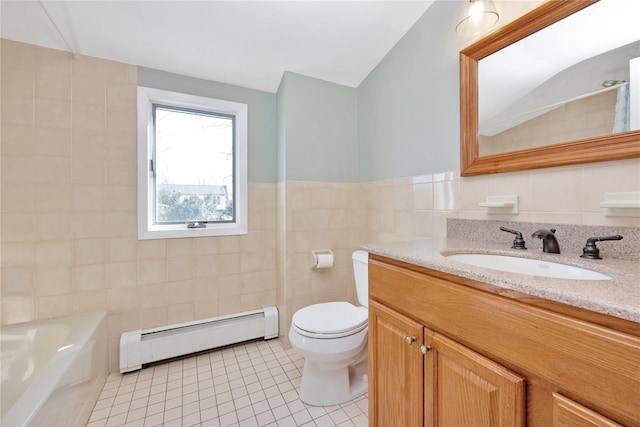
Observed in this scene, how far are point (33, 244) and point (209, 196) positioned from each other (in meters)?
1.00

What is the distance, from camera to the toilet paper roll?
191cm

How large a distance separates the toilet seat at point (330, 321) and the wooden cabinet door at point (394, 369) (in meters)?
0.31

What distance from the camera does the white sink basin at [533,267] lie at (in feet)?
2.47

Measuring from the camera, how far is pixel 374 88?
194 cm

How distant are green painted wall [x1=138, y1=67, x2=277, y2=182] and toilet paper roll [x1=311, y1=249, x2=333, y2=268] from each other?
72 cm

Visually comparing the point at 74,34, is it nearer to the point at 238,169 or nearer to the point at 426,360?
the point at 238,169

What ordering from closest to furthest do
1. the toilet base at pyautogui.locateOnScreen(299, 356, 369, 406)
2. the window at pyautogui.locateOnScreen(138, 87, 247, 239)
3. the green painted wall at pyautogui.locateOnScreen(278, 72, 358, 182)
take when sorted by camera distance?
the toilet base at pyautogui.locateOnScreen(299, 356, 369, 406) → the window at pyautogui.locateOnScreen(138, 87, 247, 239) → the green painted wall at pyautogui.locateOnScreen(278, 72, 358, 182)

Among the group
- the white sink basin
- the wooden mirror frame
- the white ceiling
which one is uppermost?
the white ceiling

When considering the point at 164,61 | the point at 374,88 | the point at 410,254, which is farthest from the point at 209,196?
the point at 410,254

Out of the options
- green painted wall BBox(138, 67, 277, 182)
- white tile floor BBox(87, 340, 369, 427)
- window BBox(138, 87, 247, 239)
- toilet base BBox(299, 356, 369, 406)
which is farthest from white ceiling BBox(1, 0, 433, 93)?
white tile floor BBox(87, 340, 369, 427)

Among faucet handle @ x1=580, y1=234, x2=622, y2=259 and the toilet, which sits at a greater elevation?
faucet handle @ x1=580, y1=234, x2=622, y2=259

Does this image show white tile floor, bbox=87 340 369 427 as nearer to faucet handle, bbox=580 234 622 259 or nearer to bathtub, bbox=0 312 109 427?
bathtub, bbox=0 312 109 427

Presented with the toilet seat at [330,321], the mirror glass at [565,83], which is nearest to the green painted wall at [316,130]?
the toilet seat at [330,321]

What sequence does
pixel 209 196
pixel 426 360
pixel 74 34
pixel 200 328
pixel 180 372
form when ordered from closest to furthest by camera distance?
pixel 426 360 < pixel 74 34 < pixel 180 372 < pixel 200 328 < pixel 209 196
